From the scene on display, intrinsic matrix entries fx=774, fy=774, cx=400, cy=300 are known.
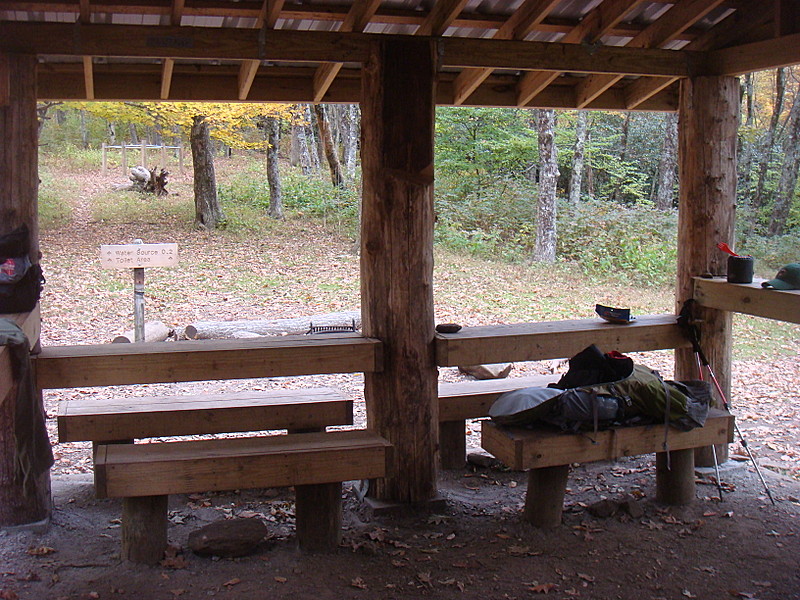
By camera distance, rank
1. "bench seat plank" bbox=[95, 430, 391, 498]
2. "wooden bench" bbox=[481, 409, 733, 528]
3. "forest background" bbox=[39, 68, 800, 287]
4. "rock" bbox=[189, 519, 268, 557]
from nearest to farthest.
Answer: "bench seat plank" bbox=[95, 430, 391, 498] → "rock" bbox=[189, 519, 268, 557] → "wooden bench" bbox=[481, 409, 733, 528] → "forest background" bbox=[39, 68, 800, 287]

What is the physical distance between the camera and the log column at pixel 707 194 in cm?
611

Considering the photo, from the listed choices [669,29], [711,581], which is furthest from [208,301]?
[711,581]

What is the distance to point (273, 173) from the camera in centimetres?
1877

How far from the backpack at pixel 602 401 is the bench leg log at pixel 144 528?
7.03ft

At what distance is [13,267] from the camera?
457cm

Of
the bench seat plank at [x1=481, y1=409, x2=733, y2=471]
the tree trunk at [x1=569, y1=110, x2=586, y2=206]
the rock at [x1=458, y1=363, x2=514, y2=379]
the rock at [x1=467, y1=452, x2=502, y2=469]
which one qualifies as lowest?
the rock at [x1=467, y1=452, x2=502, y2=469]

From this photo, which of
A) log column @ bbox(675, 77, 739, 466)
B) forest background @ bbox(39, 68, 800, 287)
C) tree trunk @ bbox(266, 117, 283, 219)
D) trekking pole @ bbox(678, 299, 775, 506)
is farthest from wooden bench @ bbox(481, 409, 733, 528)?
tree trunk @ bbox(266, 117, 283, 219)

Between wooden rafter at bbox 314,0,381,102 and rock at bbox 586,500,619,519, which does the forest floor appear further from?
wooden rafter at bbox 314,0,381,102

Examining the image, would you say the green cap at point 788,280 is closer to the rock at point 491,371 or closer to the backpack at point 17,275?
the rock at point 491,371

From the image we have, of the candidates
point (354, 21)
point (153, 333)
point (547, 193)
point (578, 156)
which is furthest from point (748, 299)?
point (578, 156)

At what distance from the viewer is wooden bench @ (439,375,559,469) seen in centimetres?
618

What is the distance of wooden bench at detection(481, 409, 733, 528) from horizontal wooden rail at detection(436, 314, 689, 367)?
1.89 feet

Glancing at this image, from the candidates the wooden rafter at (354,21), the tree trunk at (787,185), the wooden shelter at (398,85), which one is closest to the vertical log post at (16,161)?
the wooden shelter at (398,85)

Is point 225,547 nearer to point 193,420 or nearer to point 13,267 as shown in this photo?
point 193,420
